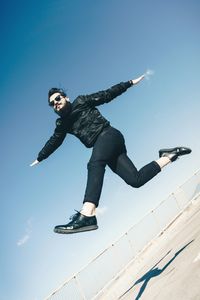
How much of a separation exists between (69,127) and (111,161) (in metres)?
0.78

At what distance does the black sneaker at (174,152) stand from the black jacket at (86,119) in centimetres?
94

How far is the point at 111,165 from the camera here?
389 cm

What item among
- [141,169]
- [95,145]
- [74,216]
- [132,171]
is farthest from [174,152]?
[74,216]

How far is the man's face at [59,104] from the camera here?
397cm

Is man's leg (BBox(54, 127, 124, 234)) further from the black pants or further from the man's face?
the man's face

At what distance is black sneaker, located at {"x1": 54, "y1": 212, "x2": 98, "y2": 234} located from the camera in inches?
132

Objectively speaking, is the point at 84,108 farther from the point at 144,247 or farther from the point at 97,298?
the point at 144,247

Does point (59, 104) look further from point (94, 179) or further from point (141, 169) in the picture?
point (141, 169)

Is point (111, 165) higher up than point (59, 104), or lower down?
lower down

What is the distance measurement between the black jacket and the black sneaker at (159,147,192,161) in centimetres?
94

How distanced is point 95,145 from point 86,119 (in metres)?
0.42

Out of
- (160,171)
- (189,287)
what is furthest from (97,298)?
(160,171)

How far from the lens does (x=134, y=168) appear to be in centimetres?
Result: 381

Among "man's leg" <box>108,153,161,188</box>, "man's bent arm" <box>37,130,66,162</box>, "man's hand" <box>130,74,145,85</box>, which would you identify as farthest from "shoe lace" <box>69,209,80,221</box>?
"man's hand" <box>130,74,145,85</box>
